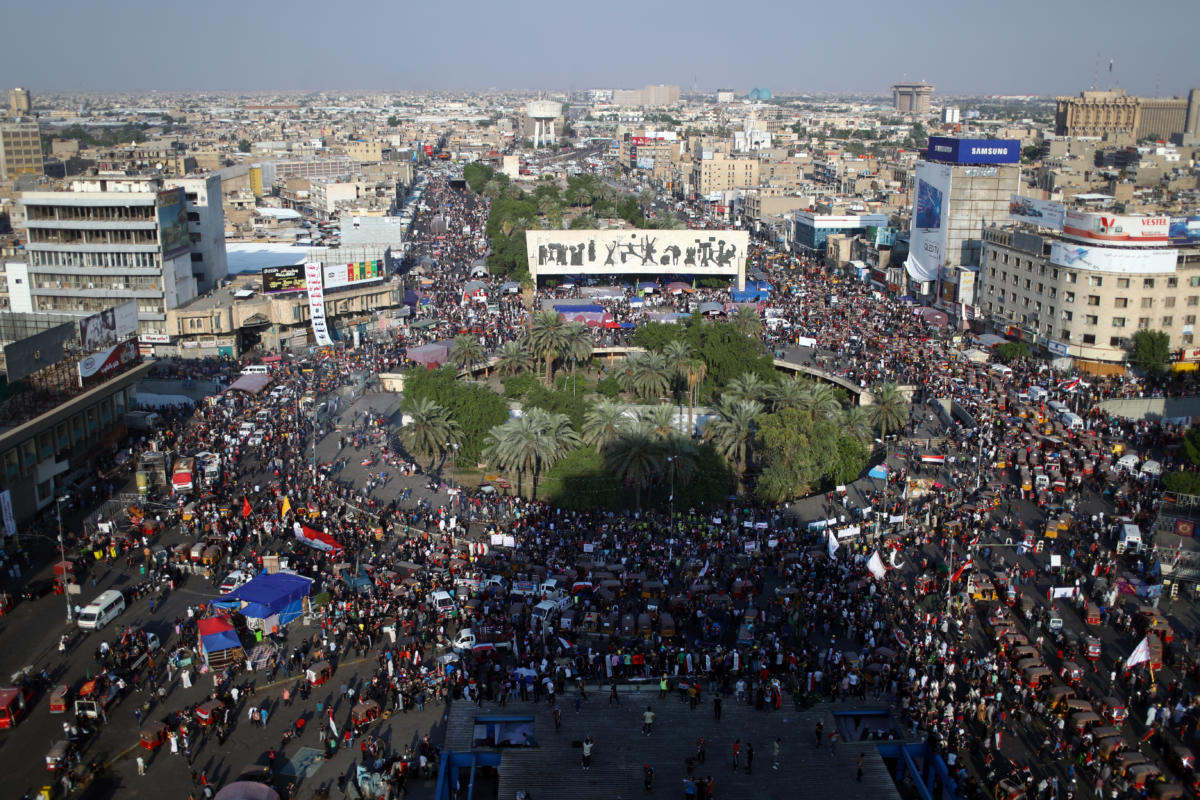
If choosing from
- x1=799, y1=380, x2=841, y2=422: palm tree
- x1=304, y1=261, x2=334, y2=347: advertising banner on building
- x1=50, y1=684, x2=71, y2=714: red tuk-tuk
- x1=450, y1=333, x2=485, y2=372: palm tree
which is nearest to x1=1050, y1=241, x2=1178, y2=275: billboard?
x1=799, y1=380, x2=841, y2=422: palm tree

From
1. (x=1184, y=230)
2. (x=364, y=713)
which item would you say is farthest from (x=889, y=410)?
(x=1184, y=230)

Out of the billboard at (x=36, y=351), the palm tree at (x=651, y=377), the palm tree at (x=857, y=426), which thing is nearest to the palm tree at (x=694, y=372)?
the palm tree at (x=651, y=377)

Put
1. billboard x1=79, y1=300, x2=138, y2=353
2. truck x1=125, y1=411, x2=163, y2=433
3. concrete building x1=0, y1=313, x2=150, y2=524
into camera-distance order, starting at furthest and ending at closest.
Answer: truck x1=125, y1=411, x2=163, y2=433 → billboard x1=79, y1=300, x2=138, y2=353 → concrete building x1=0, y1=313, x2=150, y2=524

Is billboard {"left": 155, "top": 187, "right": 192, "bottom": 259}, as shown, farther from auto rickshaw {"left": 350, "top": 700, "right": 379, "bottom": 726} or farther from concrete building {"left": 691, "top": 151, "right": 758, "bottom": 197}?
concrete building {"left": 691, "top": 151, "right": 758, "bottom": 197}

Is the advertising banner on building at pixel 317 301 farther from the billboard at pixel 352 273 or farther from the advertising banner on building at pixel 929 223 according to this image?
the advertising banner on building at pixel 929 223

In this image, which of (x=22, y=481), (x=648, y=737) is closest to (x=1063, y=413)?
(x=648, y=737)

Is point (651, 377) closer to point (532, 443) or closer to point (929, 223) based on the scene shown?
point (532, 443)
